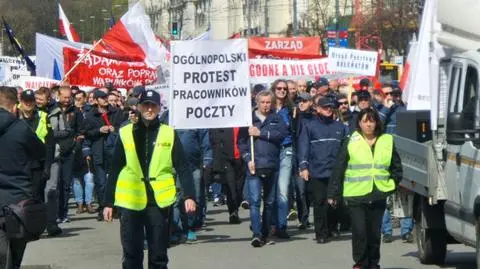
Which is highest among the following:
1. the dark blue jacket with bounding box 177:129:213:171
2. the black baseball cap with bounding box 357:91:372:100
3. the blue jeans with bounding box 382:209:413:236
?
the black baseball cap with bounding box 357:91:372:100

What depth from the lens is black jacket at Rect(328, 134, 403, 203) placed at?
39.9 ft

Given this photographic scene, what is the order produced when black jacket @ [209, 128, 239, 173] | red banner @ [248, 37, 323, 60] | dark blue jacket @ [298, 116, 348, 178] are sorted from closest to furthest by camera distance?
dark blue jacket @ [298, 116, 348, 178]
black jacket @ [209, 128, 239, 173]
red banner @ [248, 37, 323, 60]

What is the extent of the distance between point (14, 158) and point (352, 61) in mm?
19320

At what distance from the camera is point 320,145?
16.1 meters

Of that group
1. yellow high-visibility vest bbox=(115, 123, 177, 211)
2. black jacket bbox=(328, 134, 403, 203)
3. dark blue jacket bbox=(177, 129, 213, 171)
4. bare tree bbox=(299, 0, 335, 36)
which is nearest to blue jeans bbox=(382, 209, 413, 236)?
dark blue jacket bbox=(177, 129, 213, 171)

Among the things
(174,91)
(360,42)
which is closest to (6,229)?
(174,91)

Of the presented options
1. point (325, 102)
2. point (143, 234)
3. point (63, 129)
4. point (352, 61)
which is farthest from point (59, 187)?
point (352, 61)

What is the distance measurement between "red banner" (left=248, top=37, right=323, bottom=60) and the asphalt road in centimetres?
1362

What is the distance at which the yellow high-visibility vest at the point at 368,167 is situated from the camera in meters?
12.2

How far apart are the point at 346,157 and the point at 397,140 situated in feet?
6.87

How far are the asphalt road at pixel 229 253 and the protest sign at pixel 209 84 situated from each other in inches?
61.2

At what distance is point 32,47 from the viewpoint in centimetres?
8825

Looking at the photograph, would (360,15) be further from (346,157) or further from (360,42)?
(346,157)

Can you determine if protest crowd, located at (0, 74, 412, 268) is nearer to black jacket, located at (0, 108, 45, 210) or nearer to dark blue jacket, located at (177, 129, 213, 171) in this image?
dark blue jacket, located at (177, 129, 213, 171)
